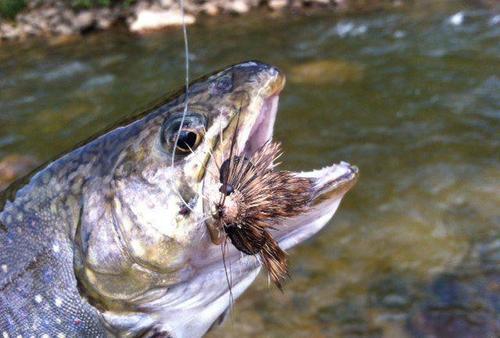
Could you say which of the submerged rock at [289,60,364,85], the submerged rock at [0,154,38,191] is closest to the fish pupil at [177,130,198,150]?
the submerged rock at [0,154,38,191]

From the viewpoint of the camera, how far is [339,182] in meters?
2.50

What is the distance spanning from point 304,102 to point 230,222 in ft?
16.6

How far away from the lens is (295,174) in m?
2.42

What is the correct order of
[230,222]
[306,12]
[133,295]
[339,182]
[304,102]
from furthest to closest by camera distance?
[306,12]
[304,102]
[339,182]
[133,295]
[230,222]

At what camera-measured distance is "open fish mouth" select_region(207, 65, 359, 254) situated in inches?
Answer: 90.4

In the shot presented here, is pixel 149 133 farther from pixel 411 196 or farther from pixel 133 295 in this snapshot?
pixel 411 196

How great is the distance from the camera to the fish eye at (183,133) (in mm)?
2264

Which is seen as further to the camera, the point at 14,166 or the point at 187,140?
the point at 14,166

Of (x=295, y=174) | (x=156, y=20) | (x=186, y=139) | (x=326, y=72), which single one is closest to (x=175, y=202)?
(x=186, y=139)

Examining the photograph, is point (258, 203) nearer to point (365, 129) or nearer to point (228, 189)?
point (228, 189)

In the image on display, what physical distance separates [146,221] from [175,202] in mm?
135

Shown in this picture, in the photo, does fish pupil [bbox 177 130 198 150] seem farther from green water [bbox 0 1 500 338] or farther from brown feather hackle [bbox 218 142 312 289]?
green water [bbox 0 1 500 338]

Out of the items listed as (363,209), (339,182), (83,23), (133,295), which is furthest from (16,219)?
(83,23)

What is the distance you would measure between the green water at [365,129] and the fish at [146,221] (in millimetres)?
1663
